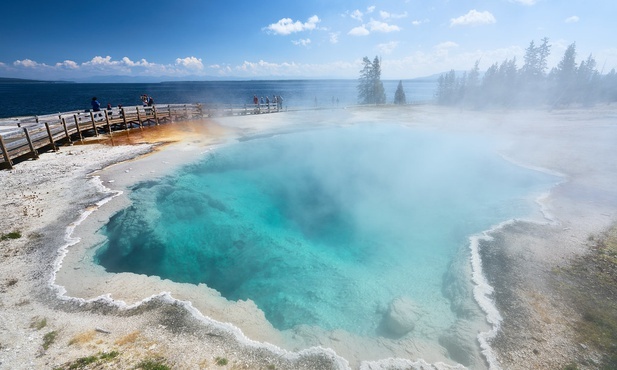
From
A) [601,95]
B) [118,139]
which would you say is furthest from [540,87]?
[118,139]

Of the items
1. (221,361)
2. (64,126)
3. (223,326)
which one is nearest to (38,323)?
(223,326)

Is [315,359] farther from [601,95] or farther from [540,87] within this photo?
[601,95]

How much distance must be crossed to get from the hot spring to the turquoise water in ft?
0.16

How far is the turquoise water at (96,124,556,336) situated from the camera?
855 cm

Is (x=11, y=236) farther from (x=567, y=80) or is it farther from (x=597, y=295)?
(x=567, y=80)

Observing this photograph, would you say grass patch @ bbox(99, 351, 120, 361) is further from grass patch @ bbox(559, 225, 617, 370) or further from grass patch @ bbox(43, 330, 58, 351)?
grass patch @ bbox(559, 225, 617, 370)

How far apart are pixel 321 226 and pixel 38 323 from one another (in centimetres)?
957

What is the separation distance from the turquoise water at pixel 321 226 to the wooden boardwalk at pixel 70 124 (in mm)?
8181

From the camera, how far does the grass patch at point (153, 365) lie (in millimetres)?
5160

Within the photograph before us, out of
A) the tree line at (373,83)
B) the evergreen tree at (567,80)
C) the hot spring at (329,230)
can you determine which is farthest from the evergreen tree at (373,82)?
the hot spring at (329,230)

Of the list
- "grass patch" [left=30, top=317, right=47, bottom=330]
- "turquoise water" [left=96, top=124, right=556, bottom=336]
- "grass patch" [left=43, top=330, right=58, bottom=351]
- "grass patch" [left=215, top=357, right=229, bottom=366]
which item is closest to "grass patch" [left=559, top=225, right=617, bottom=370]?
"turquoise water" [left=96, top=124, right=556, bottom=336]

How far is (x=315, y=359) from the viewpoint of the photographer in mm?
A: 5703

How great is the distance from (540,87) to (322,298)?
62.9 m

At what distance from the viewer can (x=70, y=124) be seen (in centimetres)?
2062
